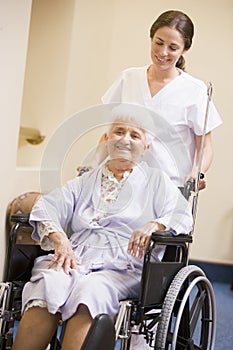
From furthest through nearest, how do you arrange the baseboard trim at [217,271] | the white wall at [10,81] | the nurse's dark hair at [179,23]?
1. the baseboard trim at [217,271]
2. the white wall at [10,81]
3. the nurse's dark hair at [179,23]

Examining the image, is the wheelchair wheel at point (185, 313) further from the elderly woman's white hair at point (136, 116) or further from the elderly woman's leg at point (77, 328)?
the elderly woman's white hair at point (136, 116)

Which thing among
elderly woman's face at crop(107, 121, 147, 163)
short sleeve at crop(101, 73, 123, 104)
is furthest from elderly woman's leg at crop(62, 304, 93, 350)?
short sleeve at crop(101, 73, 123, 104)

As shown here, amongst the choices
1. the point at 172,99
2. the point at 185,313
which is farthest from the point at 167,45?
the point at 185,313

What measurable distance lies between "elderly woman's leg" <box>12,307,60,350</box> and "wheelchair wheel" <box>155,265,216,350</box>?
0.33m

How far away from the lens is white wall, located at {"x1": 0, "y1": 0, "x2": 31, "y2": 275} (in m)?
2.72

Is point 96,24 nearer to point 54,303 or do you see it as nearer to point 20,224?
point 20,224

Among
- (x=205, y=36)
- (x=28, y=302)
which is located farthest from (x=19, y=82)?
(x=205, y=36)

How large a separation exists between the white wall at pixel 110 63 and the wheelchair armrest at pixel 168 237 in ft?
Answer: 4.15

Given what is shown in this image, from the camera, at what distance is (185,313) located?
216cm

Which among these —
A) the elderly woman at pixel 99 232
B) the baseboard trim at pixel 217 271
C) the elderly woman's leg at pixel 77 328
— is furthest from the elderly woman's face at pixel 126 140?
the baseboard trim at pixel 217 271

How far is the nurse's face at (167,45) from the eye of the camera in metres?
2.30

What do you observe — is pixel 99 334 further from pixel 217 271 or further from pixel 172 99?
pixel 217 271

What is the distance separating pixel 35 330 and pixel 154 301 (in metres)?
0.37

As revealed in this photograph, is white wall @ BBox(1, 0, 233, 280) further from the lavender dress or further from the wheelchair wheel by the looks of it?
the wheelchair wheel
